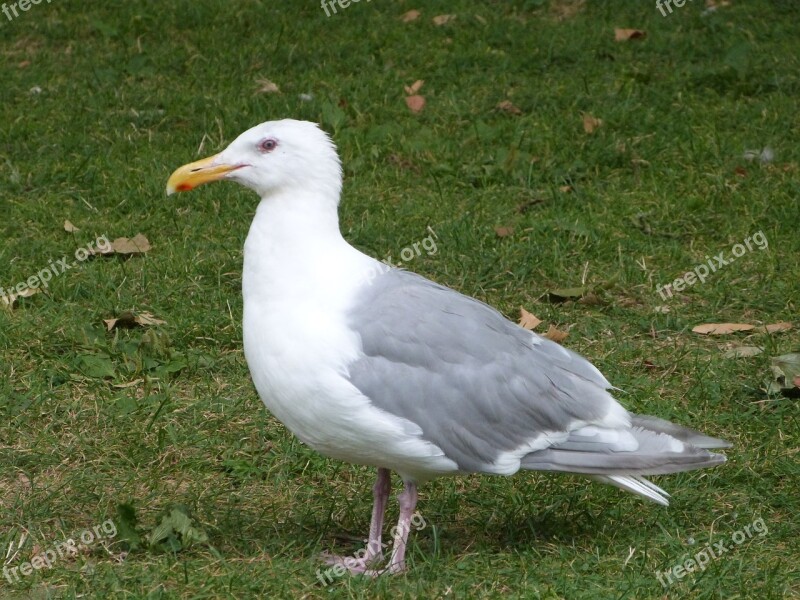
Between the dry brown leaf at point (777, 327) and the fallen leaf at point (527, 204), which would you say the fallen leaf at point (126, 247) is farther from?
the dry brown leaf at point (777, 327)

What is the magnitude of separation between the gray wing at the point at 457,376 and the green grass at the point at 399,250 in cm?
46

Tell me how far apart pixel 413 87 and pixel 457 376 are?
4841mm

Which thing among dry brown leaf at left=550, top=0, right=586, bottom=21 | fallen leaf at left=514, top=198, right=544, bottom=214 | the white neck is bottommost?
dry brown leaf at left=550, top=0, right=586, bottom=21

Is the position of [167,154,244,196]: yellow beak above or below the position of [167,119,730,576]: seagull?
above

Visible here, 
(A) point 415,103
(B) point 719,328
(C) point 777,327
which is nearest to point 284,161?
(B) point 719,328

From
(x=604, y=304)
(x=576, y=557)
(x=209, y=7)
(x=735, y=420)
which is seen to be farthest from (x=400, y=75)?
(x=576, y=557)

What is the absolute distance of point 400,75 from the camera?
8.94 m

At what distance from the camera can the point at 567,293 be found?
20.6 feet

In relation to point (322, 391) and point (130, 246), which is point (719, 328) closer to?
point (322, 391)

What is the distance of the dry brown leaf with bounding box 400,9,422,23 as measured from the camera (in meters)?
9.87

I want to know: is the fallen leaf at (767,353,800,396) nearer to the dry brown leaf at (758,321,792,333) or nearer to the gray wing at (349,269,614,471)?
the dry brown leaf at (758,321,792,333)

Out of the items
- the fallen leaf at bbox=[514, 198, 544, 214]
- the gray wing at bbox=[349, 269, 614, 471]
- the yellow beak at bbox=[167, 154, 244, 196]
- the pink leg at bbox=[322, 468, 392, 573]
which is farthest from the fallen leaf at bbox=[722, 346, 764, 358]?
the yellow beak at bbox=[167, 154, 244, 196]

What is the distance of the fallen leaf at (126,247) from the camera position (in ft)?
21.6

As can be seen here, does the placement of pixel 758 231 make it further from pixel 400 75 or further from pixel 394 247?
pixel 400 75
